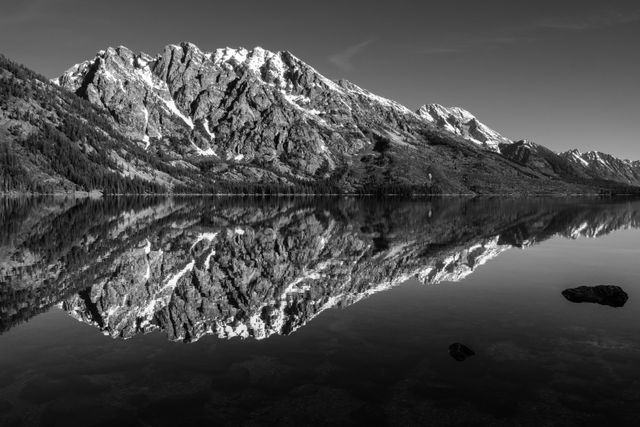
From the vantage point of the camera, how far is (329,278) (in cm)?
4153

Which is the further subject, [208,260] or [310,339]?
[208,260]

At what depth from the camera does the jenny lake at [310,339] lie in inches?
701

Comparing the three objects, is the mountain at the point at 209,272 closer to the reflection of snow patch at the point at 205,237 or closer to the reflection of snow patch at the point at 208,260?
the reflection of snow patch at the point at 208,260

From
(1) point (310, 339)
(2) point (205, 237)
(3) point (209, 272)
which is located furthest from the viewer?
(2) point (205, 237)

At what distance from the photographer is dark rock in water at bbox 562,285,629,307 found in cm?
3419

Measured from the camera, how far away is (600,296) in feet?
114

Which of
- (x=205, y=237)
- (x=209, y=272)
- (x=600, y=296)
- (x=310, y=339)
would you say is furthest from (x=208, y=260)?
(x=600, y=296)

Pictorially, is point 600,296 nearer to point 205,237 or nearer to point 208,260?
point 208,260

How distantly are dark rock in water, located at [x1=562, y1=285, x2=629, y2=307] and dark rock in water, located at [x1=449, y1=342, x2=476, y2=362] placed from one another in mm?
16547

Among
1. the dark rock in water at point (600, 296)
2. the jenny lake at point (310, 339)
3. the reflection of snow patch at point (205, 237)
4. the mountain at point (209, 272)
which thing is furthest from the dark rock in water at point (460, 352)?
the reflection of snow patch at point (205, 237)

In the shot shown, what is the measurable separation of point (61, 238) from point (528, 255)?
204 feet

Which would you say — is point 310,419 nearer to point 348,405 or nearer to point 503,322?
point 348,405

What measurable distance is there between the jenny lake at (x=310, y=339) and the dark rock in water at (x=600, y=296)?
0.11 meters

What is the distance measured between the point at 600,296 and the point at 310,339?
77.0 ft
